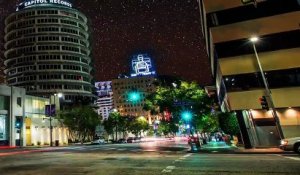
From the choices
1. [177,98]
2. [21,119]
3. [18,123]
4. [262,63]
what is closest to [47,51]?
[21,119]

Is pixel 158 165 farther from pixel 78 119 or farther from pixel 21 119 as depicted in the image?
pixel 78 119

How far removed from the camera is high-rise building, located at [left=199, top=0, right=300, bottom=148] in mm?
33156

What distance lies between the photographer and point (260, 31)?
34.6 meters

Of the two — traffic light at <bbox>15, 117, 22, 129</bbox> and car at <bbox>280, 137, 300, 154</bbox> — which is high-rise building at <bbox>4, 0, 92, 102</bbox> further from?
car at <bbox>280, 137, 300, 154</bbox>

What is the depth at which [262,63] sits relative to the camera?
34.0 meters

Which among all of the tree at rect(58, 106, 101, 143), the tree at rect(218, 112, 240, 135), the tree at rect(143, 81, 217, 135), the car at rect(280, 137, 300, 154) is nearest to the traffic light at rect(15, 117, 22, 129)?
the tree at rect(58, 106, 101, 143)

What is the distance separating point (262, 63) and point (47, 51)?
110 m

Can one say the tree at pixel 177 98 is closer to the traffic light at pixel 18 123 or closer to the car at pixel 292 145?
the car at pixel 292 145

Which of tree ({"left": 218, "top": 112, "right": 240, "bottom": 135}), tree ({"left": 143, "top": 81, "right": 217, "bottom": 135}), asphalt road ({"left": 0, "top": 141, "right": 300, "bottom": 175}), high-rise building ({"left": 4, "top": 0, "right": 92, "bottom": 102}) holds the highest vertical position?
high-rise building ({"left": 4, "top": 0, "right": 92, "bottom": 102})

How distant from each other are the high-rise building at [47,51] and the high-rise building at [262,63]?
98212 millimetres

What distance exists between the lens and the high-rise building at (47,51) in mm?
128250

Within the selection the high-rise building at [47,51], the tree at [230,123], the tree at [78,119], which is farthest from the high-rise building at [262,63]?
the high-rise building at [47,51]

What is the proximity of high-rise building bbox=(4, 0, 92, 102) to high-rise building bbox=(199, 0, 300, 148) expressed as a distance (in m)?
98.2

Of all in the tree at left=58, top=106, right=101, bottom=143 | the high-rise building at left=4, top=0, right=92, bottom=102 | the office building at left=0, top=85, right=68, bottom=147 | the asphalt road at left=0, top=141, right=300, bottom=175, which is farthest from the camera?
the high-rise building at left=4, top=0, right=92, bottom=102
